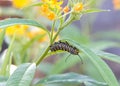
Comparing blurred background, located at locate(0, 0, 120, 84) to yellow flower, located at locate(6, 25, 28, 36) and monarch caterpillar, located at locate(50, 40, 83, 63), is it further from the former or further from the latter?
monarch caterpillar, located at locate(50, 40, 83, 63)

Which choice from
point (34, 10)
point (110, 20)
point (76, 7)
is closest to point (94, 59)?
point (76, 7)

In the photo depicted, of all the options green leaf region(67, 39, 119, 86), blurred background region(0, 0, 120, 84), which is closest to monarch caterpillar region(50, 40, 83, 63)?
green leaf region(67, 39, 119, 86)

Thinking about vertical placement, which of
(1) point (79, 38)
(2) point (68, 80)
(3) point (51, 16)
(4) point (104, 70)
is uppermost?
(3) point (51, 16)

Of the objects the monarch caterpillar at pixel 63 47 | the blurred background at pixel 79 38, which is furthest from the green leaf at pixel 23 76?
the blurred background at pixel 79 38

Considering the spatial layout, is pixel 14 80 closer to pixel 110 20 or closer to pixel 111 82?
pixel 111 82

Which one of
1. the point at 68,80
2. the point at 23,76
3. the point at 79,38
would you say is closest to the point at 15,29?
the point at 68,80

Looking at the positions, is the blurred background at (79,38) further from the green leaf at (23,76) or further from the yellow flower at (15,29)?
the green leaf at (23,76)

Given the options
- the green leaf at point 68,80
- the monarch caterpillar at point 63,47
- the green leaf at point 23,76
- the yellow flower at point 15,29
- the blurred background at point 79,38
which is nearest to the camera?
the green leaf at point 23,76

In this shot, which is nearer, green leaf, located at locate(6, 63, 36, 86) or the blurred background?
green leaf, located at locate(6, 63, 36, 86)

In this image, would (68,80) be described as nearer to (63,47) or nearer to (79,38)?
(63,47)

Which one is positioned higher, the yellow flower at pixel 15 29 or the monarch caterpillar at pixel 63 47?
the monarch caterpillar at pixel 63 47
